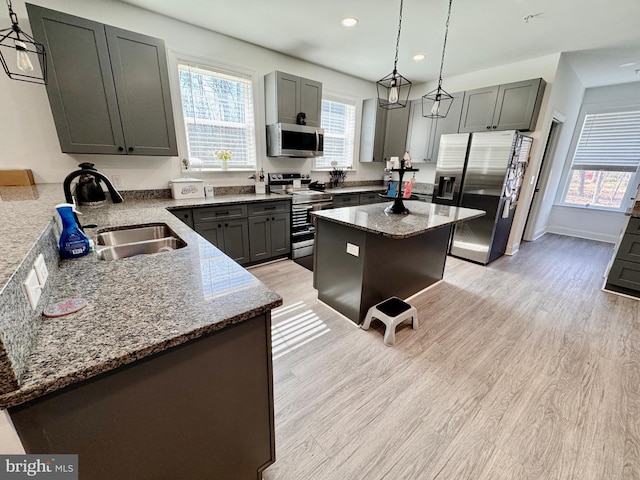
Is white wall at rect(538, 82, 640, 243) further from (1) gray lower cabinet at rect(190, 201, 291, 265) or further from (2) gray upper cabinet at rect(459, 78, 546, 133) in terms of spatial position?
(1) gray lower cabinet at rect(190, 201, 291, 265)

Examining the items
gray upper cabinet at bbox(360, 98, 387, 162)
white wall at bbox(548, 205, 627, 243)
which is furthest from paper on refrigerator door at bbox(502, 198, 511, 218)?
white wall at bbox(548, 205, 627, 243)

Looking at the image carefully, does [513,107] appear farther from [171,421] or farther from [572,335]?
[171,421]

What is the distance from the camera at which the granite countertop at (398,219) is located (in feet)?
6.16

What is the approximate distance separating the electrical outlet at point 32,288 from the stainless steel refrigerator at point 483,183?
4160mm

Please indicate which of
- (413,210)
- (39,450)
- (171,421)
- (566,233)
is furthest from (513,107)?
(39,450)

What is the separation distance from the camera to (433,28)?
2.78 metres

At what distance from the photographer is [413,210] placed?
2.60 meters

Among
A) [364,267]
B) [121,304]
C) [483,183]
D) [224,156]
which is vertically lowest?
[364,267]

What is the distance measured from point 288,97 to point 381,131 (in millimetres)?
2017

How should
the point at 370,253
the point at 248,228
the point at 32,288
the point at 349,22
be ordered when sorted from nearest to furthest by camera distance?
the point at 32,288, the point at 370,253, the point at 349,22, the point at 248,228

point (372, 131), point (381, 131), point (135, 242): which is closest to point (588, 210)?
point (381, 131)

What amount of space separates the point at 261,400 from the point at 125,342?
22.5 inches

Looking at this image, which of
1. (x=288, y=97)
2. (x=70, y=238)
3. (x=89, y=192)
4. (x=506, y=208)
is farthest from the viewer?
(x=506, y=208)

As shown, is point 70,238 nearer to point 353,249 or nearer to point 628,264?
point 353,249
